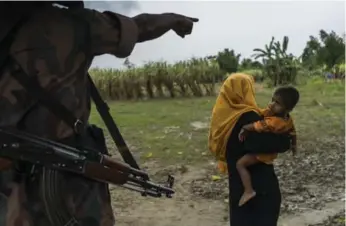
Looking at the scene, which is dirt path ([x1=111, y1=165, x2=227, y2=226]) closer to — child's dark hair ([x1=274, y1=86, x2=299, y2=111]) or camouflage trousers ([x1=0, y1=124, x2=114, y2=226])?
child's dark hair ([x1=274, y1=86, x2=299, y2=111])

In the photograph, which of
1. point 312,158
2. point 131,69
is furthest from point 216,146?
point 131,69

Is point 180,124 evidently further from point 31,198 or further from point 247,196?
point 31,198

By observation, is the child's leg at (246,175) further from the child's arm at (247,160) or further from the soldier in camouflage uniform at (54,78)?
the soldier in camouflage uniform at (54,78)

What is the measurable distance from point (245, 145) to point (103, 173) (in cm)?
172

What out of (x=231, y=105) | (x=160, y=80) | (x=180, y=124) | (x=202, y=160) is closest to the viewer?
(x=231, y=105)

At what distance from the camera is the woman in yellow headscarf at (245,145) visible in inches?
135

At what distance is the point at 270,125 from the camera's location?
11.0 feet

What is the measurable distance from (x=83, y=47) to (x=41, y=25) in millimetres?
145

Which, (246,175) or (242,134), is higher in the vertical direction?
(242,134)

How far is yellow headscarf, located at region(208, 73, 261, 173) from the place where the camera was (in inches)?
139

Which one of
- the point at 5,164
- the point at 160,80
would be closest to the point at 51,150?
the point at 5,164

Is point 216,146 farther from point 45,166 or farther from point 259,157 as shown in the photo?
point 45,166

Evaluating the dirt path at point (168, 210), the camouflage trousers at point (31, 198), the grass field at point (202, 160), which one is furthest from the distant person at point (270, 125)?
the dirt path at point (168, 210)

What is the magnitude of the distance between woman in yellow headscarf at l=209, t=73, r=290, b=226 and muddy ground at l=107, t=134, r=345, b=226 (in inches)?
64.2
